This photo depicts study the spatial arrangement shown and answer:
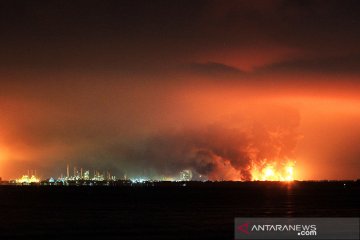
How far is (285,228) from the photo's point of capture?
6569 centimetres

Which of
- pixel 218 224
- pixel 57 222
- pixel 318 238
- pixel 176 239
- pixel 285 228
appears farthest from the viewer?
pixel 57 222

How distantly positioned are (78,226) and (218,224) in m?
16.5

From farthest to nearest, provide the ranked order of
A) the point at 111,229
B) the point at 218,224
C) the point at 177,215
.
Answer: the point at 177,215
the point at 218,224
the point at 111,229

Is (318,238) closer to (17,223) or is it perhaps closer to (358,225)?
(358,225)

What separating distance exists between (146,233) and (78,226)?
38.6ft

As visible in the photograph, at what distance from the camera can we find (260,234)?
60.5m

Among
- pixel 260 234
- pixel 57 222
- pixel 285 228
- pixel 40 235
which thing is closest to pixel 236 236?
pixel 260 234

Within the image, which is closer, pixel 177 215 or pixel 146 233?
pixel 146 233

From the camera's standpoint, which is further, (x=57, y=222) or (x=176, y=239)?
(x=57, y=222)

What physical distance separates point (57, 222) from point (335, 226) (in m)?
35.1

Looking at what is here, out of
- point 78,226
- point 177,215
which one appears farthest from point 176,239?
point 177,215

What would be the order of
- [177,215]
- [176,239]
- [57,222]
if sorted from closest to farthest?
[176,239] → [57,222] → [177,215]

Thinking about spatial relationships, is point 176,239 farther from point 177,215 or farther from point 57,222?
point 177,215

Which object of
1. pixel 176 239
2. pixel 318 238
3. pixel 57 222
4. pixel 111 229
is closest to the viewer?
pixel 318 238
